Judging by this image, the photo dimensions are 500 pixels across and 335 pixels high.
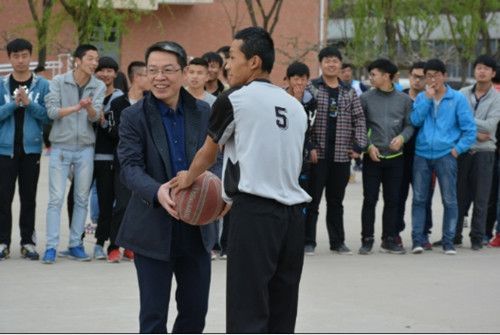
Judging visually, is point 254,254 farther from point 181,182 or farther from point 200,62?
point 200,62

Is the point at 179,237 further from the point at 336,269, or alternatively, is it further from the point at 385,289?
the point at 336,269

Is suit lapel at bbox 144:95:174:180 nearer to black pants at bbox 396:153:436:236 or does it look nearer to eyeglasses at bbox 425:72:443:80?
eyeglasses at bbox 425:72:443:80

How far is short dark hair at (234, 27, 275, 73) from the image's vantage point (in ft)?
21.8

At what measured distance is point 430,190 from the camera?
13.9 metres

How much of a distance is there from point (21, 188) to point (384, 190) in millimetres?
4014

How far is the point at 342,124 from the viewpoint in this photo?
1320 cm

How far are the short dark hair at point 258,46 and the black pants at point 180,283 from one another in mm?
1072

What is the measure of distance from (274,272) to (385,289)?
4.46 metres

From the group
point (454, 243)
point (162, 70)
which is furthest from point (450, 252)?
point (162, 70)

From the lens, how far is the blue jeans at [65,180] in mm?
12234

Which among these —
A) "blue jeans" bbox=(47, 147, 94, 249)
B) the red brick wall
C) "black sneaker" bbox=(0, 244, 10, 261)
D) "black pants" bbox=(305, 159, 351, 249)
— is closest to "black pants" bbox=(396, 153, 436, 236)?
"black pants" bbox=(305, 159, 351, 249)

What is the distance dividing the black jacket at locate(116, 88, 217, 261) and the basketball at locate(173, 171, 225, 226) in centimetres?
18

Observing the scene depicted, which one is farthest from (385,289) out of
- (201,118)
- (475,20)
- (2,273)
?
(475,20)

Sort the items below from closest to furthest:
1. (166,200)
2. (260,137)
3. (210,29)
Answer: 1. (260,137)
2. (166,200)
3. (210,29)
